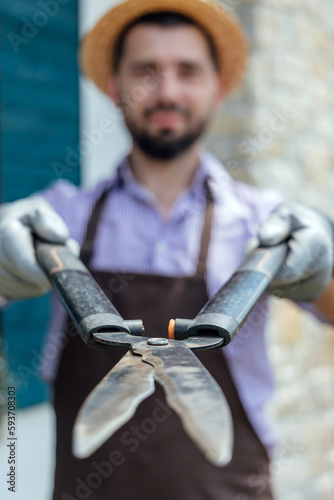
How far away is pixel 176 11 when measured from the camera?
61.4 inches

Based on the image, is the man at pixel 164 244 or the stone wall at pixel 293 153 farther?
the stone wall at pixel 293 153

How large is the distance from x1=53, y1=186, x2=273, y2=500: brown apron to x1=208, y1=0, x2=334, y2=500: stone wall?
1.11 metres

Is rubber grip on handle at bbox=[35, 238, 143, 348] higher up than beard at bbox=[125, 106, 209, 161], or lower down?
lower down

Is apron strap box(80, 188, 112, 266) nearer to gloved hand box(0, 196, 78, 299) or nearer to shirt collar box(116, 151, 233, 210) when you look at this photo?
shirt collar box(116, 151, 233, 210)

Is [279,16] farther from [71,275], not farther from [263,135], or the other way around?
[71,275]

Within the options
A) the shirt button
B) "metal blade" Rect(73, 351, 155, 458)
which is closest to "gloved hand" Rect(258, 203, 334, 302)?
the shirt button

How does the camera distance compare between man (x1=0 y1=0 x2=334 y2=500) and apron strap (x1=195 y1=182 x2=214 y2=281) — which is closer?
man (x1=0 y1=0 x2=334 y2=500)

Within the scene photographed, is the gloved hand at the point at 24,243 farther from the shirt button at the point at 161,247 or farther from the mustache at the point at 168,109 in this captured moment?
the mustache at the point at 168,109

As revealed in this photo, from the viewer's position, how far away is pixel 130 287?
1.41 meters

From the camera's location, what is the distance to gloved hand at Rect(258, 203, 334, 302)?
3.68 ft

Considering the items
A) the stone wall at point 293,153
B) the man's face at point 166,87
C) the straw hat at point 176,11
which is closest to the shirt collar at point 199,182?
the man's face at point 166,87

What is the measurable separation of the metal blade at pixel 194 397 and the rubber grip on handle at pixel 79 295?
2.8 inches

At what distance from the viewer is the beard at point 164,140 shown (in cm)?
153

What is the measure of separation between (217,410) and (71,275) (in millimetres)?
441
